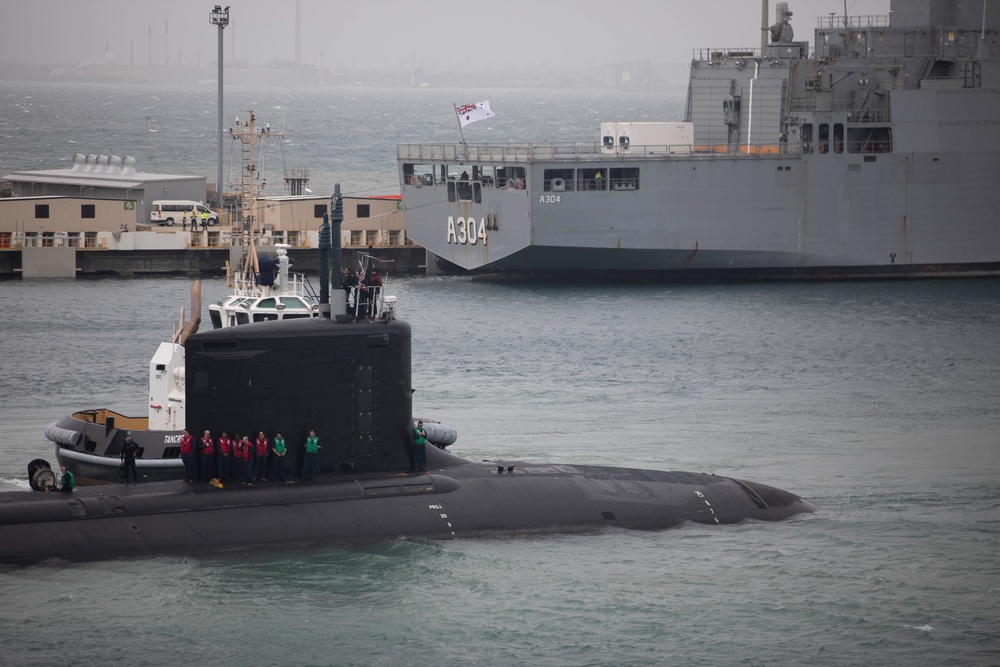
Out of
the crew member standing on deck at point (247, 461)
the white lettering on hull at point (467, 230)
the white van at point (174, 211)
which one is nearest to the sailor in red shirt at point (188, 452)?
the crew member standing on deck at point (247, 461)

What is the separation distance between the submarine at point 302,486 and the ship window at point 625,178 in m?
33.6

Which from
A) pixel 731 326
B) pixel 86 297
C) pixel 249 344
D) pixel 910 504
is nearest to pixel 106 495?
pixel 249 344

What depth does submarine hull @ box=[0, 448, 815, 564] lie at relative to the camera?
62.0 ft

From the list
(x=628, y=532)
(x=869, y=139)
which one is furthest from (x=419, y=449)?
(x=869, y=139)

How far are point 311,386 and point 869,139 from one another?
40.7 m

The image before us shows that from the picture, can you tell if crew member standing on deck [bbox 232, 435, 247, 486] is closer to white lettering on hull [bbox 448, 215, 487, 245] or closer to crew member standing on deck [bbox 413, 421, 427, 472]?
crew member standing on deck [bbox 413, 421, 427, 472]

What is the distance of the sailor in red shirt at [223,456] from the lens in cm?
1942

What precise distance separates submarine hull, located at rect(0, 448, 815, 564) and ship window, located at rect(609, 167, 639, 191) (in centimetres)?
3166

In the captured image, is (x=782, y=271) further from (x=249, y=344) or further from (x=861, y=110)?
(x=249, y=344)

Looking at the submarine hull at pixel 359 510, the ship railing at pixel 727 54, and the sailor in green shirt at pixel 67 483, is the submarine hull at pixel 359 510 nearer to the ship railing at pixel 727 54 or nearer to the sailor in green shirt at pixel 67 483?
the sailor in green shirt at pixel 67 483

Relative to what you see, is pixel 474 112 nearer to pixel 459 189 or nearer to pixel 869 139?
pixel 459 189

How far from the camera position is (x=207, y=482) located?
19.7m

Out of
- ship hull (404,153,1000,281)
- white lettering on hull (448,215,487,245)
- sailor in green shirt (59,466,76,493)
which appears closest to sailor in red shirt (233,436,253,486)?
sailor in green shirt (59,466,76,493)

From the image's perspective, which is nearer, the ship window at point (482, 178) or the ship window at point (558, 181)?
the ship window at point (558, 181)
